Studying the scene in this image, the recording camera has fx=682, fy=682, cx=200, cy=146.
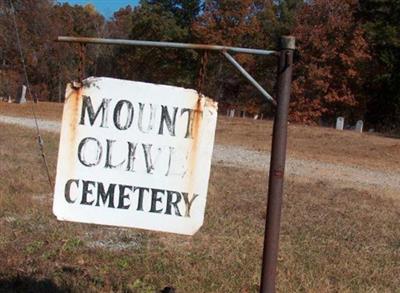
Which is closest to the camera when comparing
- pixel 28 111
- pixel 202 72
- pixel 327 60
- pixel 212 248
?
pixel 202 72

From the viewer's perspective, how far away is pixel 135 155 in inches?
133

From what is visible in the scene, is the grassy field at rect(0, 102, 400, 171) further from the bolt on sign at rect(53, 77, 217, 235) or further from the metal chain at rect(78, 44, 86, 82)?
the metal chain at rect(78, 44, 86, 82)

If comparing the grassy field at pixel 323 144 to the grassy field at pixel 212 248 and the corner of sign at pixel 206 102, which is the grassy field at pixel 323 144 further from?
the corner of sign at pixel 206 102

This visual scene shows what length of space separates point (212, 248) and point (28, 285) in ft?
5.62

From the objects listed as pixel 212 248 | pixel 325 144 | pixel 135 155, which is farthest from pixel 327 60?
pixel 135 155

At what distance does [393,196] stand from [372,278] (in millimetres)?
6061

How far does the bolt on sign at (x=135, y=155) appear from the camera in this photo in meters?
3.35

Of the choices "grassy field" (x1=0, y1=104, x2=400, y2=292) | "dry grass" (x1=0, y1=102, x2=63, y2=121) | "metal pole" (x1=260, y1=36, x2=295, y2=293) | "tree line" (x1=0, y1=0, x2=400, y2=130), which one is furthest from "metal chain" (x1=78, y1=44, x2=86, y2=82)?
"tree line" (x1=0, y1=0, x2=400, y2=130)

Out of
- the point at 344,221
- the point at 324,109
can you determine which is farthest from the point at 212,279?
the point at 324,109

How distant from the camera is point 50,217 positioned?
637 cm

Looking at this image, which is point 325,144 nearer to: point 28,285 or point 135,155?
point 28,285

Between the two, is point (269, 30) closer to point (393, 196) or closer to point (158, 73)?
point (158, 73)

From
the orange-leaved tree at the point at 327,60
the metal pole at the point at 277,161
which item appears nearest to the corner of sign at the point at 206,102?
the metal pole at the point at 277,161

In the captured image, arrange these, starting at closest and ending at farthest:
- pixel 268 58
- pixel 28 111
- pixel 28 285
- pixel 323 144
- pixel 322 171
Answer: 1. pixel 28 285
2. pixel 322 171
3. pixel 323 144
4. pixel 28 111
5. pixel 268 58
